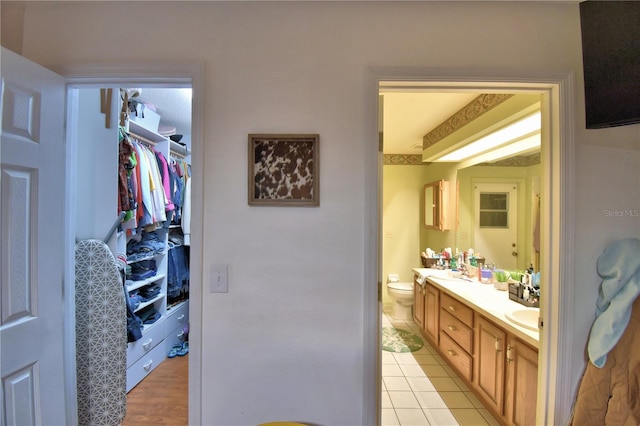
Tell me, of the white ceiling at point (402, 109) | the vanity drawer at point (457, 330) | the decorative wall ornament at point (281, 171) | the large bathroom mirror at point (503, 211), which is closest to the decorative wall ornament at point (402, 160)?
the white ceiling at point (402, 109)

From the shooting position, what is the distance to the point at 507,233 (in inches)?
87.0

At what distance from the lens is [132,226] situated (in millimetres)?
1835

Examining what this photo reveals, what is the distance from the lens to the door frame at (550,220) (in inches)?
41.1

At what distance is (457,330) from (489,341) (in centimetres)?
42

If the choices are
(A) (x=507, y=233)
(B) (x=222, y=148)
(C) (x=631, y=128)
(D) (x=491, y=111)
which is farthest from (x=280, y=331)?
(A) (x=507, y=233)

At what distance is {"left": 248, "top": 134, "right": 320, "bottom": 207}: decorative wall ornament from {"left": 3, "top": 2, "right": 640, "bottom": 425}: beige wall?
0.15ft

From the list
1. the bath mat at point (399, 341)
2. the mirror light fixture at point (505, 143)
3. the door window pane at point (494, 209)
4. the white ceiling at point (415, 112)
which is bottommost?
the bath mat at point (399, 341)

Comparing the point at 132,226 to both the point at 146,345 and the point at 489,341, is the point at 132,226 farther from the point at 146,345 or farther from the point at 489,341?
the point at 489,341

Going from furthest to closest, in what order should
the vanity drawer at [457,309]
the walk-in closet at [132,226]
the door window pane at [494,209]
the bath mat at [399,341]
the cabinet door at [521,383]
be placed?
the bath mat at [399,341]
the door window pane at [494,209]
the vanity drawer at [457,309]
the walk-in closet at [132,226]
the cabinet door at [521,383]

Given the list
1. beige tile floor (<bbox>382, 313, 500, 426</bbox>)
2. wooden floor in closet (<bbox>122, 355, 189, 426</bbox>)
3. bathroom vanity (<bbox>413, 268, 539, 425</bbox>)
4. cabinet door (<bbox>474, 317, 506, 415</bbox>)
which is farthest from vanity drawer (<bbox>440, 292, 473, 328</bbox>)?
wooden floor in closet (<bbox>122, 355, 189, 426</bbox>)

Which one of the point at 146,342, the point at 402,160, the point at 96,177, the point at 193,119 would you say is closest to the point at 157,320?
the point at 146,342

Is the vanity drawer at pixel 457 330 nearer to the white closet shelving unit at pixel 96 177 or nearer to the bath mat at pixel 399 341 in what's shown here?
the bath mat at pixel 399 341

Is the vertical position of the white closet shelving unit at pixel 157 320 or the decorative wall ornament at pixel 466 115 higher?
the decorative wall ornament at pixel 466 115

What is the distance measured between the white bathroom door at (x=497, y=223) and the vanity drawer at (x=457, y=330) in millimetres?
752
